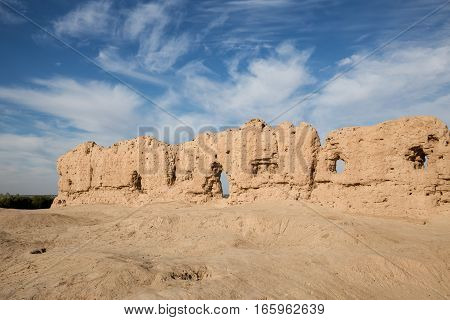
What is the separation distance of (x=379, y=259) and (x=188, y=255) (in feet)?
14.3

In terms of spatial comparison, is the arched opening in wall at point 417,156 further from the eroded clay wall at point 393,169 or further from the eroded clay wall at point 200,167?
the eroded clay wall at point 200,167

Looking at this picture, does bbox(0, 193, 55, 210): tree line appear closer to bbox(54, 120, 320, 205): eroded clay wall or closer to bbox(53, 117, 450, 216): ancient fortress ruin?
bbox(54, 120, 320, 205): eroded clay wall

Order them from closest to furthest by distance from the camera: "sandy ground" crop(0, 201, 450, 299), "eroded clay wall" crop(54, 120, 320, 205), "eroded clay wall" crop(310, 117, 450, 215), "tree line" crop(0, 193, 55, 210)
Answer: "sandy ground" crop(0, 201, 450, 299)
"eroded clay wall" crop(310, 117, 450, 215)
"eroded clay wall" crop(54, 120, 320, 205)
"tree line" crop(0, 193, 55, 210)

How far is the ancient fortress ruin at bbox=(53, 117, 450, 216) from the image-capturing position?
10469mm

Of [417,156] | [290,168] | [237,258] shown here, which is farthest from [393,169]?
[237,258]

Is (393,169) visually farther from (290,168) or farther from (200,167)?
(200,167)

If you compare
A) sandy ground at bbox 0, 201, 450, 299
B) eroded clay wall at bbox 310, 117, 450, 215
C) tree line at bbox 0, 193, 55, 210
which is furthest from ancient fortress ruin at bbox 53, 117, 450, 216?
tree line at bbox 0, 193, 55, 210

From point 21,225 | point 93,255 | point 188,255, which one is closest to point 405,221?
point 188,255

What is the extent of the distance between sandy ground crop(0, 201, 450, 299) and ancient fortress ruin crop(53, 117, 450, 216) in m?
1.02

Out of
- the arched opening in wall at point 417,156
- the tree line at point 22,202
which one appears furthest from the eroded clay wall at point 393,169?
the tree line at point 22,202

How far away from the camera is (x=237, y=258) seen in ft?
23.7

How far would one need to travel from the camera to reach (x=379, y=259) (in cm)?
705

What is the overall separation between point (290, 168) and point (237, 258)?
680 centimetres
